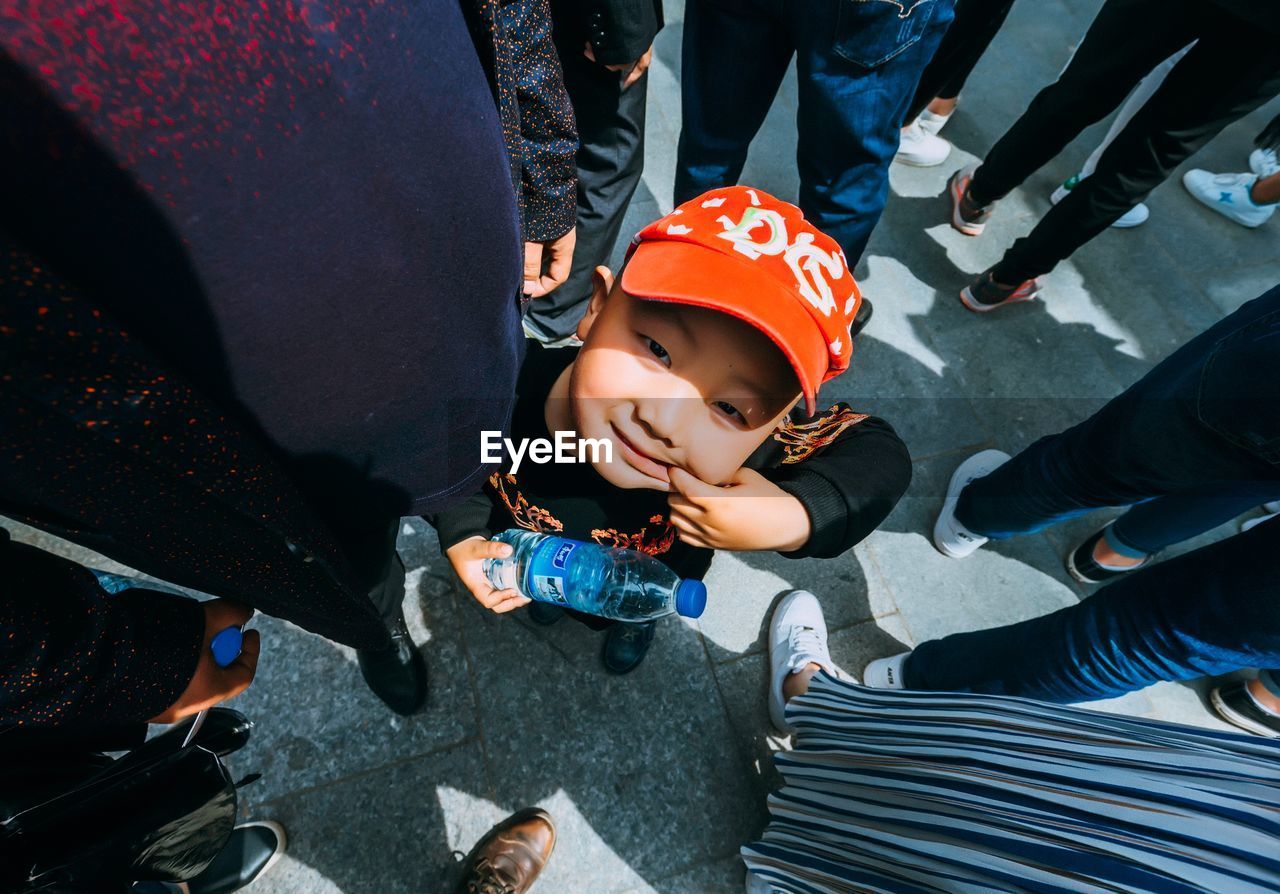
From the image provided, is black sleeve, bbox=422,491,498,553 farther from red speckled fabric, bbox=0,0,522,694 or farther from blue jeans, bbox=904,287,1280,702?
blue jeans, bbox=904,287,1280,702

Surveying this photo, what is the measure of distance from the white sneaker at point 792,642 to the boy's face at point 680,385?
1.22 meters

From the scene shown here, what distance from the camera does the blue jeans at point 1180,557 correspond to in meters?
1.30

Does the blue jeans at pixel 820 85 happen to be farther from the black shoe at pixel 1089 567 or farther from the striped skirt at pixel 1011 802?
the striped skirt at pixel 1011 802

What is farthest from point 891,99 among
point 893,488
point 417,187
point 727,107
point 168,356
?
point 168,356

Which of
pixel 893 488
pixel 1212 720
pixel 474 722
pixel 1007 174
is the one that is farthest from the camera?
pixel 1007 174

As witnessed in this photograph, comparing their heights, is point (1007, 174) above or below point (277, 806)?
above

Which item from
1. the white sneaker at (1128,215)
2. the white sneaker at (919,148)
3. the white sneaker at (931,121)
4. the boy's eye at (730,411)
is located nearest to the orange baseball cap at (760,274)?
the boy's eye at (730,411)

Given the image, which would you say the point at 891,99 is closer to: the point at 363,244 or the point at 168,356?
the point at 363,244

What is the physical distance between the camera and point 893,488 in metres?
1.27

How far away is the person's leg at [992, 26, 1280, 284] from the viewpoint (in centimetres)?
186

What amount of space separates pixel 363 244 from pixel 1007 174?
9.51ft

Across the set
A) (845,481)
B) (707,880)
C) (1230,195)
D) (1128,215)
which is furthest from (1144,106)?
(707,880)

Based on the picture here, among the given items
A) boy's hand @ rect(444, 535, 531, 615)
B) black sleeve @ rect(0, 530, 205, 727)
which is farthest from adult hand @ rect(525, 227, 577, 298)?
black sleeve @ rect(0, 530, 205, 727)

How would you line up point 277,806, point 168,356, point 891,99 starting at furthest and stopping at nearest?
1. point 277,806
2. point 891,99
3. point 168,356
